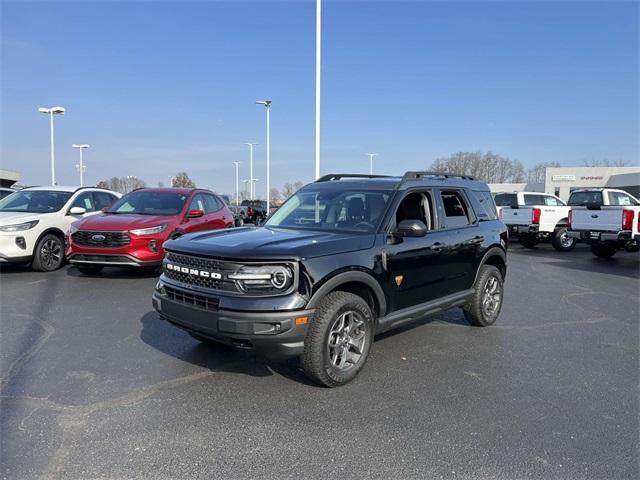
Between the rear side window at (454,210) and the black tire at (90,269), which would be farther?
the black tire at (90,269)

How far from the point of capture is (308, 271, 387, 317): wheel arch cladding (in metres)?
3.81

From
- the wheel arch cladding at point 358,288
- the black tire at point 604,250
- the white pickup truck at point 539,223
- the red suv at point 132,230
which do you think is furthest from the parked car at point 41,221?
the black tire at point 604,250

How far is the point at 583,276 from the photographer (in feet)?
34.3

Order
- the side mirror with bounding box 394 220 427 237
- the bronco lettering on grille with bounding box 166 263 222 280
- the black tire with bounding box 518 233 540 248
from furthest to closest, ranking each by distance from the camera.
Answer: the black tire with bounding box 518 233 540 248, the side mirror with bounding box 394 220 427 237, the bronco lettering on grille with bounding box 166 263 222 280

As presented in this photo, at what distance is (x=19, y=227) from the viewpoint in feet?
28.9

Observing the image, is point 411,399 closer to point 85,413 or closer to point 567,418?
point 567,418

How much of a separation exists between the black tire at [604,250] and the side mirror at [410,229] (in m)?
12.0

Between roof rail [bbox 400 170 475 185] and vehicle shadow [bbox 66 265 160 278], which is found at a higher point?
roof rail [bbox 400 170 475 185]

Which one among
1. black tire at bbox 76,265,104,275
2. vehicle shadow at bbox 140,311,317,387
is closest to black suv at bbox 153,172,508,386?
vehicle shadow at bbox 140,311,317,387

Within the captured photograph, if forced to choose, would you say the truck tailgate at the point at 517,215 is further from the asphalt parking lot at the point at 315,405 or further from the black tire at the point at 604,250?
the asphalt parking lot at the point at 315,405

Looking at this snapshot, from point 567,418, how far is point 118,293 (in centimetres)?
653

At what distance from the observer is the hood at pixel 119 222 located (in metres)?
8.29

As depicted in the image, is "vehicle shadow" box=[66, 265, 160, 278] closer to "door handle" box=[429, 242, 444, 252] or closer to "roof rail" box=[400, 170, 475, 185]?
"roof rail" box=[400, 170, 475, 185]

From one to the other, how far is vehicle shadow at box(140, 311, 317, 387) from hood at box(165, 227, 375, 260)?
949 millimetres
